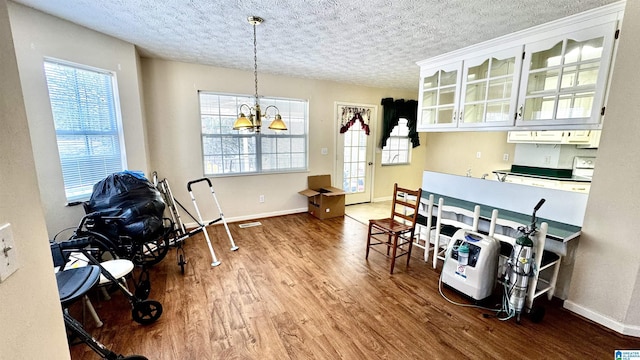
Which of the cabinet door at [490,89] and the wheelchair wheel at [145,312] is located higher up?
the cabinet door at [490,89]

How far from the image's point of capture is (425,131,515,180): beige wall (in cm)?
471

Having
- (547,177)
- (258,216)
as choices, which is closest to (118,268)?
(258,216)

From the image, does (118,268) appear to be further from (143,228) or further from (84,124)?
(84,124)

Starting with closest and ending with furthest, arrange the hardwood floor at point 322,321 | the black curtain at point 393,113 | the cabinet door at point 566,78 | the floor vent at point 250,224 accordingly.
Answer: the hardwood floor at point 322,321 < the cabinet door at point 566,78 < the floor vent at point 250,224 < the black curtain at point 393,113

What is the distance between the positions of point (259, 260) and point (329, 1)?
269 cm

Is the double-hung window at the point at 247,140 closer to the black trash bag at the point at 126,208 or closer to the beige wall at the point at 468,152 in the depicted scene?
the black trash bag at the point at 126,208

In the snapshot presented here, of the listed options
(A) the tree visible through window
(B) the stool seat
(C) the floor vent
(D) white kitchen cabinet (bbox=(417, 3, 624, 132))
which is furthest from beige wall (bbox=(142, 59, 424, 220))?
(D) white kitchen cabinet (bbox=(417, 3, 624, 132))

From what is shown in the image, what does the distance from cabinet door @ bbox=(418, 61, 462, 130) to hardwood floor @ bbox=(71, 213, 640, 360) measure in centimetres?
179

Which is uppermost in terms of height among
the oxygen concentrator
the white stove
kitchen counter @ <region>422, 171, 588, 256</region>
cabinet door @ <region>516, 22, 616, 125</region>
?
cabinet door @ <region>516, 22, 616, 125</region>

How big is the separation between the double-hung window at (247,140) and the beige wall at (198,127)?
0.39ft

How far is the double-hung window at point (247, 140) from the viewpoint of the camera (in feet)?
13.7

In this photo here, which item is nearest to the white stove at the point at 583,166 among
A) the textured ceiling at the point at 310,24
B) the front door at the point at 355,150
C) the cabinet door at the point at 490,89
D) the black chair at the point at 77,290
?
the cabinet door at the point at 490,89

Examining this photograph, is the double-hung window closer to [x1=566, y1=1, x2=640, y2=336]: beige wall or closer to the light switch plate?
the light switch plate

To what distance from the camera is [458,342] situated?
76.4 inches
